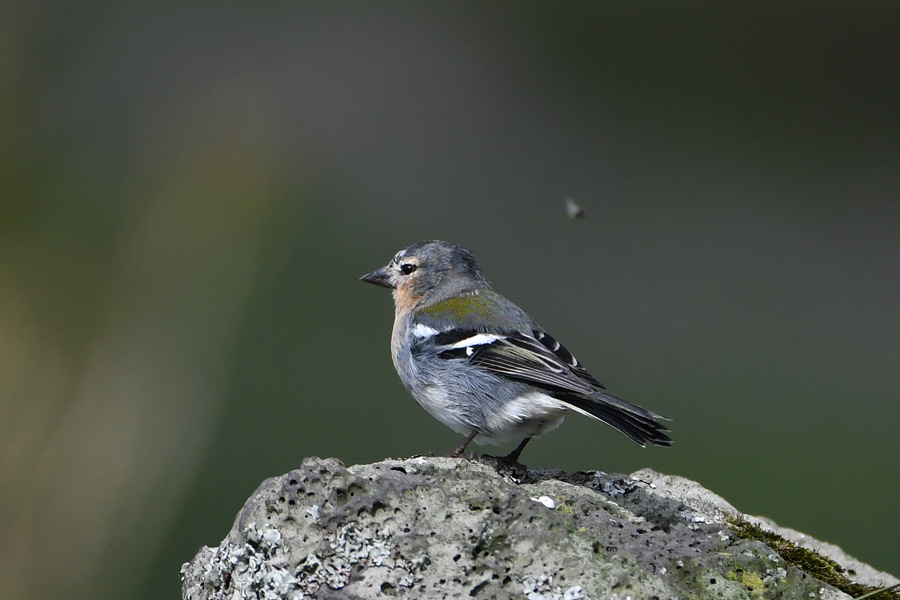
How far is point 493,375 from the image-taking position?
4.76 metres

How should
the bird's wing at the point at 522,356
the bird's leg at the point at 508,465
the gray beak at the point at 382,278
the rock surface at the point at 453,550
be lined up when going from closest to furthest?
1. the rock surface at the point at 453,550
2. the bird's leg at the point at 508,465
3. the bird's wing at the point at 522,356
4. the gray beak at the point at 382,278

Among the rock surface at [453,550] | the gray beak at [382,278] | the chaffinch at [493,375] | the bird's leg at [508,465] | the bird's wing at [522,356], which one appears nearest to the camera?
the rock surface at [453,550]

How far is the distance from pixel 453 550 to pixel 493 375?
1.87 meters

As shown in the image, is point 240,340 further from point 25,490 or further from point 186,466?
point 25,490

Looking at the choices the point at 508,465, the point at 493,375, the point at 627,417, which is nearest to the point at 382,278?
the point at 493,375

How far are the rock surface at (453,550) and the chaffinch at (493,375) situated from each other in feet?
3.35

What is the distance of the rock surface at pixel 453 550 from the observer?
2883 millimetres

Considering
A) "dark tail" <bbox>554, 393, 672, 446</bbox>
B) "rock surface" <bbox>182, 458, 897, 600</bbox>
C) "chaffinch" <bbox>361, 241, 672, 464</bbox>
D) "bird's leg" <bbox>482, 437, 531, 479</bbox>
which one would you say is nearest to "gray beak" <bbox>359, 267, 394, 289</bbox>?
"chaffinch" <bbox>361, 241, 672, 464</bbox>

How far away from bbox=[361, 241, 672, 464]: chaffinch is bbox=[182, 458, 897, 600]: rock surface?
102 cm

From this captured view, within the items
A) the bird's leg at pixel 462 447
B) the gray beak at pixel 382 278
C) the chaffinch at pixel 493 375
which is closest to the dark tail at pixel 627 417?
the chaffinch at pixel 493 375

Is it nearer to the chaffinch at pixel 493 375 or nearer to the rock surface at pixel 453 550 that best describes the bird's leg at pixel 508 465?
the chaffinch at pixel 493 375

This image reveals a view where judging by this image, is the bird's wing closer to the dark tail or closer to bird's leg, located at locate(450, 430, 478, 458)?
the dark tail

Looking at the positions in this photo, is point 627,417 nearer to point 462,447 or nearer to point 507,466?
point 507,466

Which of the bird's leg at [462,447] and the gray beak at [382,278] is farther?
the gray beak at [382,278]
